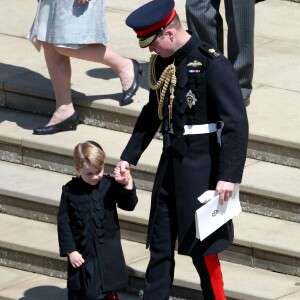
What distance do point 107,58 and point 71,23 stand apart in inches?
16.2

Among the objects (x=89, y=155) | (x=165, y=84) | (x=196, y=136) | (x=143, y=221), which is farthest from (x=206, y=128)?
(x=143, y=221)

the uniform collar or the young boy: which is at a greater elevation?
the uniform collar

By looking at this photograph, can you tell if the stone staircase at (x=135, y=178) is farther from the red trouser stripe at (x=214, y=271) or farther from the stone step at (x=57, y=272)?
the red trouser stripe at (x=214, y=271)

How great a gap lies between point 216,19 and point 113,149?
1.09 m

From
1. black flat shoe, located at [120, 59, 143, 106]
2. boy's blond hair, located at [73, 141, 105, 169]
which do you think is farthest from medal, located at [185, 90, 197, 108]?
black flat shoe, located at [120, 59, 143, 106]

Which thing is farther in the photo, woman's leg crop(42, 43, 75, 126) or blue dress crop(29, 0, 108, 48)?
woman's leg crop(42, 43, 75, 126)

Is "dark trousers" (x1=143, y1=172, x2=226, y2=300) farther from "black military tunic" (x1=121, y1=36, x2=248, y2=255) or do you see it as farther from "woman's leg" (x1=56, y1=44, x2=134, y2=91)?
"woman's leg" (x1=56, y1=44, x2=134, y2=91)

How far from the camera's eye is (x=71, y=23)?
8.71 metres

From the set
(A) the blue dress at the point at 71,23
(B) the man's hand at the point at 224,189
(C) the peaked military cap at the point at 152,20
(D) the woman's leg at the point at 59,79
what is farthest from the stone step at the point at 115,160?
(C) the peaked military cap at the point at 152,20

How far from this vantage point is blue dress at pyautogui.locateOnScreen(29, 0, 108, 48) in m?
8.70

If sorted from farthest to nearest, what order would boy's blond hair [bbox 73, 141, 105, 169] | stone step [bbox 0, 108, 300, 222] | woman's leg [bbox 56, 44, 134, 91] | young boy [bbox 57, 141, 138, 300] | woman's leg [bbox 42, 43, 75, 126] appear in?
woman's leg [bbox 42, 43, 75, 126] < woman's leg [bbox 56, 44, 134, 91] < stone step [bbox 0, 108, 300, 222] < young boy [bbox 57, 141, 138, 300] < boy's blond hair [bbox 73, 141, 105, 169]

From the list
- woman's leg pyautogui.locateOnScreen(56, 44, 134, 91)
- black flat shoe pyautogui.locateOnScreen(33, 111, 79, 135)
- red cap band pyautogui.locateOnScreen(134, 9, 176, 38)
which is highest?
red cap band pyautogui.locateOnScreen(134, 9, 176, 38)

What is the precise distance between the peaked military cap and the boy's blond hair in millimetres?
672

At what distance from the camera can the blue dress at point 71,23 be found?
870 centimetres
